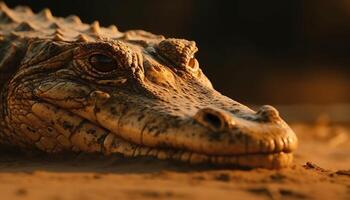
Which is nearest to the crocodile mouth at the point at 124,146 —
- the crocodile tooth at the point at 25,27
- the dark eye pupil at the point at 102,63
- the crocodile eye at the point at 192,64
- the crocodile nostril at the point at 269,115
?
the crocodile nostril at the point at 269,115

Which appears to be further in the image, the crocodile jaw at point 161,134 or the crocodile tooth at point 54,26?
the crocodile tooth at point 54,26

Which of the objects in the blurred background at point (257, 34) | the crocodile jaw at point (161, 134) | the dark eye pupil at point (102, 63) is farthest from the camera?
the blurred background at point (257, 34)

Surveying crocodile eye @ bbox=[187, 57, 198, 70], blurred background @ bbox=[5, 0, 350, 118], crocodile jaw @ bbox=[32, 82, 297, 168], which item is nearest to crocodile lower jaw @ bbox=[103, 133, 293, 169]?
crocodile jaw @ bbox=[32, 82, 297, 168]

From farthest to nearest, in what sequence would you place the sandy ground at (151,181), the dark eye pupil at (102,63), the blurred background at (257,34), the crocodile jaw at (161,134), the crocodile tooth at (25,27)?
the blurred background at (257,34), the crocodile tooth at (25,27), the dark eye pupil at (102,63), the crocodile jaw at (161,134), the sandy ground at (151,181)

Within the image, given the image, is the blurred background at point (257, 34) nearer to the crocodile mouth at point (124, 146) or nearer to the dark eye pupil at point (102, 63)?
the dark eye pupil at point (102, 63)

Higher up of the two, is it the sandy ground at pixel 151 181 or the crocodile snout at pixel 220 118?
the crocodile snout at pixel 220 118
